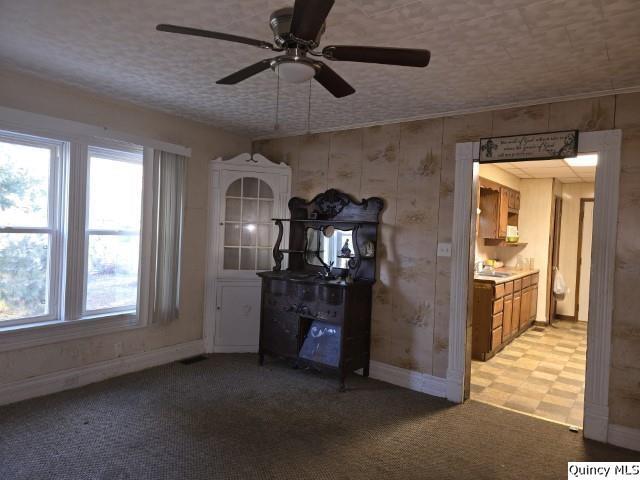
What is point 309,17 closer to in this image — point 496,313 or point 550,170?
point 496,313

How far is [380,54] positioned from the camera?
180 centimetres

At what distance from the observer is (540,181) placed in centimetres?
671

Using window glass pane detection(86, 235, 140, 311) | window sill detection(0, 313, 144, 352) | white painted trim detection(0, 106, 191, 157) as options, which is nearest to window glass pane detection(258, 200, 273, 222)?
white painted trim detection(0, 106, 191, 157)

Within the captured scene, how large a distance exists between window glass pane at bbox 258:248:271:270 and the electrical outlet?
1.96m

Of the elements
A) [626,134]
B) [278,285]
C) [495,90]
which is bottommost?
[278,285]

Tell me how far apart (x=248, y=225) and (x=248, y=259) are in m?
0.38

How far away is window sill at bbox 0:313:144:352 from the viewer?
320 centimetres

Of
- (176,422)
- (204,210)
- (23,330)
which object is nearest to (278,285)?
(204,210)

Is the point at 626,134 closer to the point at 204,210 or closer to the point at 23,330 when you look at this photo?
the point at 204,210

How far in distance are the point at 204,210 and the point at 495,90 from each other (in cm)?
299

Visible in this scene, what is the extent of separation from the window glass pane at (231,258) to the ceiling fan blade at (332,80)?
2781 mm

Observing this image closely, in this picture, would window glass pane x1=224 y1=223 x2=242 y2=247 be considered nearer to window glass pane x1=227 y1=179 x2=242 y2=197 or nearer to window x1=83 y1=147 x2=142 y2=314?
window glass pane x1=227 y1=179 x2=242 y2=197

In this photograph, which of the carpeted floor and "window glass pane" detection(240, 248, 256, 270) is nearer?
the carpeted floor

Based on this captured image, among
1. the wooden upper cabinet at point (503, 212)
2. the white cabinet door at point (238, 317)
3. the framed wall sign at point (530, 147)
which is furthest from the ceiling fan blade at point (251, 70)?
the wooden upper cabinet at point (503, 212)
